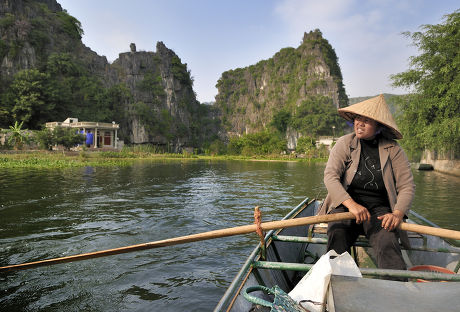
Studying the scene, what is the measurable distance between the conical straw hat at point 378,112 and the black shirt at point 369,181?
191mm

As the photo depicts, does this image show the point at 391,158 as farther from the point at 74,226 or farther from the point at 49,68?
the point at 49,68

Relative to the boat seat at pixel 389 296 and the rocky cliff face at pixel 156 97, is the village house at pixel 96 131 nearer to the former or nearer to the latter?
the rocky cliff face at pixel 156 97

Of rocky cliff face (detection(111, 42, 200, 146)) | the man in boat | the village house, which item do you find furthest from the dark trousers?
rocky cliff face (detection(111, 42, 200, 146))

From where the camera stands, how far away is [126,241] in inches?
199

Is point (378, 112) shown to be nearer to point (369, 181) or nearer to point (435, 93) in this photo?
point (369, 181)

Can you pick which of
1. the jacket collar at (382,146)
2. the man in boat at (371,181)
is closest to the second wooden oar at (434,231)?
the man in boat at (371,181)

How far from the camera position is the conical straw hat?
2.44 m

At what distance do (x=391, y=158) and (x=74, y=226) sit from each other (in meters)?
5.68

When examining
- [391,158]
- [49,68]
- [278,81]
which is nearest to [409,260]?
[391,158]

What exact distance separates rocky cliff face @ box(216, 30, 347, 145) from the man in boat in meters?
74.0

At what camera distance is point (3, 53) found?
122 ft

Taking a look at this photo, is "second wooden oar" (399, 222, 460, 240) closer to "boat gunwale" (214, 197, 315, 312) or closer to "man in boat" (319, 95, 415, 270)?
"man in boat" (319, 95, 415, 270)

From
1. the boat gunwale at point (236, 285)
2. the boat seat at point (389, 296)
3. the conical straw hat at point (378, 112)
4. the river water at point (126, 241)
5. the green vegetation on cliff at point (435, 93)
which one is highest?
the green vegetation on cliff at point (435, 93)

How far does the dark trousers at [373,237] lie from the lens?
2236 millimetres
